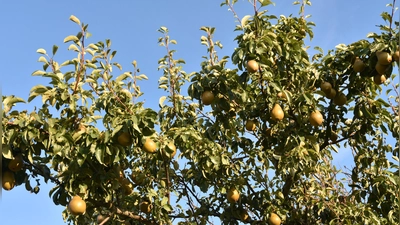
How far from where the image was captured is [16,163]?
A: 3.26 m

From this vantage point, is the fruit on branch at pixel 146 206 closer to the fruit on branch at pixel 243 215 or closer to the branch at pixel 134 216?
the branch at pixel 134 216

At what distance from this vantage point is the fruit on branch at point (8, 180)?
3260 mm

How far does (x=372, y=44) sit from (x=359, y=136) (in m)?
1.06

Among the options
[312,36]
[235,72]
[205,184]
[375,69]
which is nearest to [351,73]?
[375,69]

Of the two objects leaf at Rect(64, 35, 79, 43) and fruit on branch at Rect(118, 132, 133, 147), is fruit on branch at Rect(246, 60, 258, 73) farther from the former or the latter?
leaf at Rect(64, 35, 79, 43)

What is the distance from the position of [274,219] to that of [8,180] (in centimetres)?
224

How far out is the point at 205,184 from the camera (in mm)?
4277

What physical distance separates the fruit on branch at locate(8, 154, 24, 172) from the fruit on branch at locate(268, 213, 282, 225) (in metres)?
2.16

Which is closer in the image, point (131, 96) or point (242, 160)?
point (131, 96)

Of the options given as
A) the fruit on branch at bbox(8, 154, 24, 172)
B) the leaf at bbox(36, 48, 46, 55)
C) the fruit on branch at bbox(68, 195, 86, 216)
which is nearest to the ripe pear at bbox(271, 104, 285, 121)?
the fruit on branch at bbox(68, 195, 86, 216)

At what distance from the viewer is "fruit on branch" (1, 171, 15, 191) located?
3260 mm

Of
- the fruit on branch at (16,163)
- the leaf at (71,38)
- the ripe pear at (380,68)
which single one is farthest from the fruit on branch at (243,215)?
the leaf at (71,38)

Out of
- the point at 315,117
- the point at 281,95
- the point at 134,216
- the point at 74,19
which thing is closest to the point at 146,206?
the point at 134,216

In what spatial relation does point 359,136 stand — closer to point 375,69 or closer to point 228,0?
point 375,69
